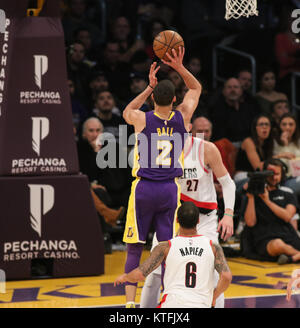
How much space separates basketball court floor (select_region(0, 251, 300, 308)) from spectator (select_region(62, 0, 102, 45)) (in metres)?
5.87

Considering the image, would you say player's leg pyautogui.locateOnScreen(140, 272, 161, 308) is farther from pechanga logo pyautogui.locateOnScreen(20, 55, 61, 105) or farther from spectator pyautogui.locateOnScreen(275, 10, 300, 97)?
spectator pyautogui.locateOnScreen(275, 10, 300, 97)

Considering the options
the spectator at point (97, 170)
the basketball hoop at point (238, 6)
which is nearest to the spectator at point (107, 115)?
the spectator at point (97, 170)

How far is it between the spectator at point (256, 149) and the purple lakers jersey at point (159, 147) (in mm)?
4775

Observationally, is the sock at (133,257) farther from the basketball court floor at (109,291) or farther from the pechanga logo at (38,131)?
the pechanga logo at (38,131)

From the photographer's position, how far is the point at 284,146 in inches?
473

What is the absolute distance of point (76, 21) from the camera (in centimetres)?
1446

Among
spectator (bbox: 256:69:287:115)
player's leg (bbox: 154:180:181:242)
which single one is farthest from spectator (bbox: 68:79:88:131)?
player's leg (bbox: 154:180:181:242)

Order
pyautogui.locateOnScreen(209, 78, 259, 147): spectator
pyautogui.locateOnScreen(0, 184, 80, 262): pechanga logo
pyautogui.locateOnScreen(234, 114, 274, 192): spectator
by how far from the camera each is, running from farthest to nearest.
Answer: pyautogui.locateOnScreen(209, 78, 259, 147): spectator, pyautogui.locateOnScreen(234, 114, 274, 192): spectator, pyautogui.locateOnScreen(0, 184, 80, 262): pechanga logo

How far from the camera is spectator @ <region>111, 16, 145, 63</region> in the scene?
14.1 meters


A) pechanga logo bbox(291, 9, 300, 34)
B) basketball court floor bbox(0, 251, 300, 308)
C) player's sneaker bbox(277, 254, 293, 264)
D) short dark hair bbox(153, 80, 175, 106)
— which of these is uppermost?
pechanga logo bbox(291, 9, 300, 34)

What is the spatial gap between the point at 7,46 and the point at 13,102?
2.23 ft

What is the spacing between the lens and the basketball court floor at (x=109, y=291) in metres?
7.54
